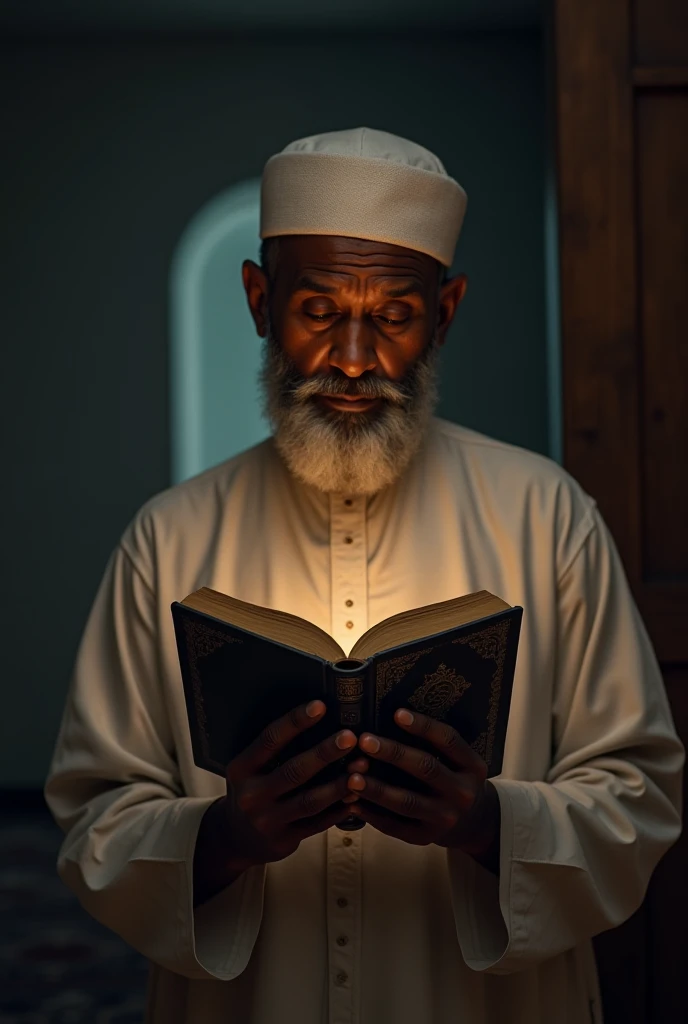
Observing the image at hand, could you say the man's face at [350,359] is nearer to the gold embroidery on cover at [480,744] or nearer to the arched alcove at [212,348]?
the gold embroidery on cover at [480,744]

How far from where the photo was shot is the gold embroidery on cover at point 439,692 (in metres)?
1.66

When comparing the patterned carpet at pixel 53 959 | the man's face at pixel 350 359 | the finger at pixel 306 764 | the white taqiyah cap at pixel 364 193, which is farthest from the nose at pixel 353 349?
the patterned carpet at pixel 53 959

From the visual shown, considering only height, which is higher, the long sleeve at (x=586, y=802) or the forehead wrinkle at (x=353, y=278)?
the forehead wrinkle at (x=353, y=278)

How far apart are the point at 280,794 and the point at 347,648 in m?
0.44

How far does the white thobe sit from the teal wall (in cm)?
512

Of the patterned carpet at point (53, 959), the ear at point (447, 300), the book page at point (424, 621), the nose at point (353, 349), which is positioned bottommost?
the patterned carpet at point (53, 959)

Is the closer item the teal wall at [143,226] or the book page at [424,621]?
the book page at [424,621]

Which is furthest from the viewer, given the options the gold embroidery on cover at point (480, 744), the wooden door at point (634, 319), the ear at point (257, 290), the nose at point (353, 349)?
the wooden door at point (634, 319)

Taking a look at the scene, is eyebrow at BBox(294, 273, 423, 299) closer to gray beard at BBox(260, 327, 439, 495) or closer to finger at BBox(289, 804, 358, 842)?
gray beard at BBox(260, 327, 439, 495)

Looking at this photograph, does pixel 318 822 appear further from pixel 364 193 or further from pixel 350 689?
pixel 364 193

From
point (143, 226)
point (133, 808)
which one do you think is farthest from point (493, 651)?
point (143, 226)

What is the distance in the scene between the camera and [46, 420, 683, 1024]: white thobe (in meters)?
1.94

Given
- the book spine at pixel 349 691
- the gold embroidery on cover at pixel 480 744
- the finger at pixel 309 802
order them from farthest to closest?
the gold embroidery on cover at pixel 480 744
the finger at pixel 309 802
the book spine at pixel 349 691

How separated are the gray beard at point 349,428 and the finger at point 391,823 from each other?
0.61 meters
